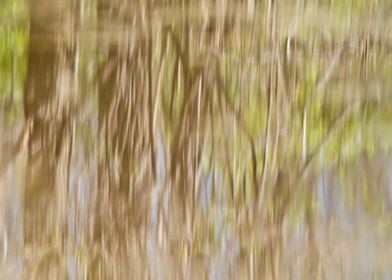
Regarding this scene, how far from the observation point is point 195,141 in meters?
0.84

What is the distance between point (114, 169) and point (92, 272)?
14 centimetres

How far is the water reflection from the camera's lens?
822 millimetres

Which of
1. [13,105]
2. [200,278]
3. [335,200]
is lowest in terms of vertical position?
[200,278]

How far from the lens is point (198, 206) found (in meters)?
0.83

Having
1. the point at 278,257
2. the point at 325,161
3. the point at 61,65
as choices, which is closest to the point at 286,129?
the point at 325,161

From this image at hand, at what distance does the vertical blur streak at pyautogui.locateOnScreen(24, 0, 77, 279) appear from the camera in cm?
82

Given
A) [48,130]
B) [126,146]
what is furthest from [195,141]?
[48,130]

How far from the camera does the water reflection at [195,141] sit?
82cm

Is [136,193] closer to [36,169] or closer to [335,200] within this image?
[36,169]

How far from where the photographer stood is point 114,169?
32.7 inches

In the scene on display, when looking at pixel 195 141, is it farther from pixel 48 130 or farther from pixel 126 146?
pixel 48 130

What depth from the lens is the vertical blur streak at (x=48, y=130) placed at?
0.82 meters

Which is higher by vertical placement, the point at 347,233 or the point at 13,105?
the point at 13,105

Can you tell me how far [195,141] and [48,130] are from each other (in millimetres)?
192
